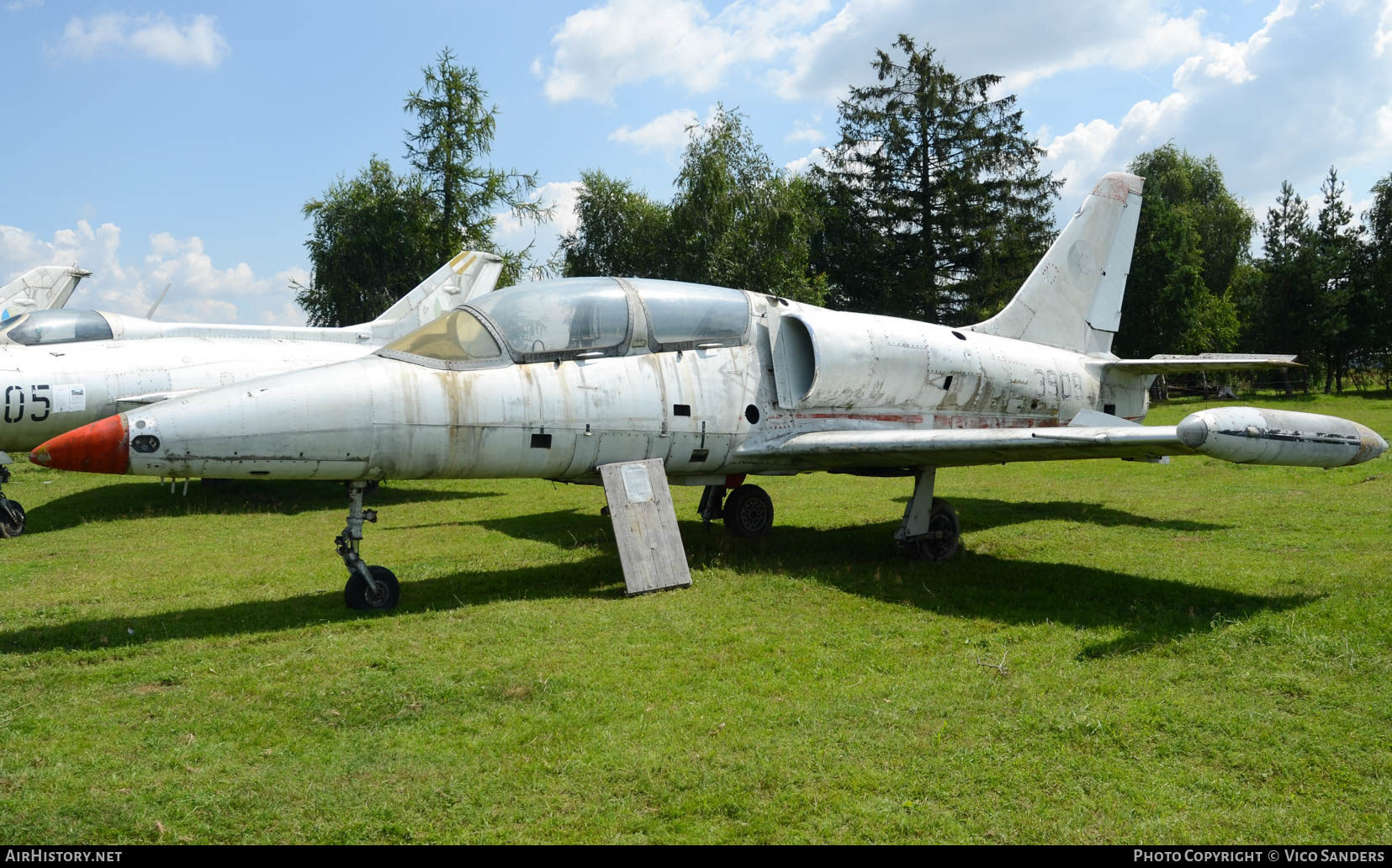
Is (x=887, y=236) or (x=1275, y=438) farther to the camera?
(x=887, y=236)

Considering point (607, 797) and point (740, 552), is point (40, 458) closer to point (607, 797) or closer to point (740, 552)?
point (607, 797)

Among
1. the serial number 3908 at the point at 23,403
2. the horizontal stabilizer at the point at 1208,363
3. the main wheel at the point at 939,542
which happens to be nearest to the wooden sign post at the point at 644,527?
the main wheel at the point at 939,542

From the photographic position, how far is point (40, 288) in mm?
22781

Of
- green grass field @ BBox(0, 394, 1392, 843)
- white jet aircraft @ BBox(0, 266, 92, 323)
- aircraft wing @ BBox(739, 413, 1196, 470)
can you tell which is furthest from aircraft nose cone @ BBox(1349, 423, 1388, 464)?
white jet aircraft @ BBox(0, 266, 92, 323)

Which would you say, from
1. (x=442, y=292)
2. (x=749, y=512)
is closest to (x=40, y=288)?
(x=442, y=292)

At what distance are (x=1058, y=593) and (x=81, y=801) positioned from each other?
21.8 feet

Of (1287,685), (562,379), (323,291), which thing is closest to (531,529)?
(562,379)

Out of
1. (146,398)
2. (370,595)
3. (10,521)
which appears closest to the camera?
(370,595)

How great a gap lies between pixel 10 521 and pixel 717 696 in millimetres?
10992

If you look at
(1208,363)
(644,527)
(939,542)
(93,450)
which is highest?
(1208,363)

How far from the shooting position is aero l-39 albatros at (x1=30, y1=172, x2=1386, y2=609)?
584 cm

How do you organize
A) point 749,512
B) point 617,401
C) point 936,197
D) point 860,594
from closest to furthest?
point 860,594
point 617,401
point 749,512
point 936,197

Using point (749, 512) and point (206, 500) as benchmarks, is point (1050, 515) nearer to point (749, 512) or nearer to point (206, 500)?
point (749, 512)

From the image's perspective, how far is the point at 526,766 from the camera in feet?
12.9
